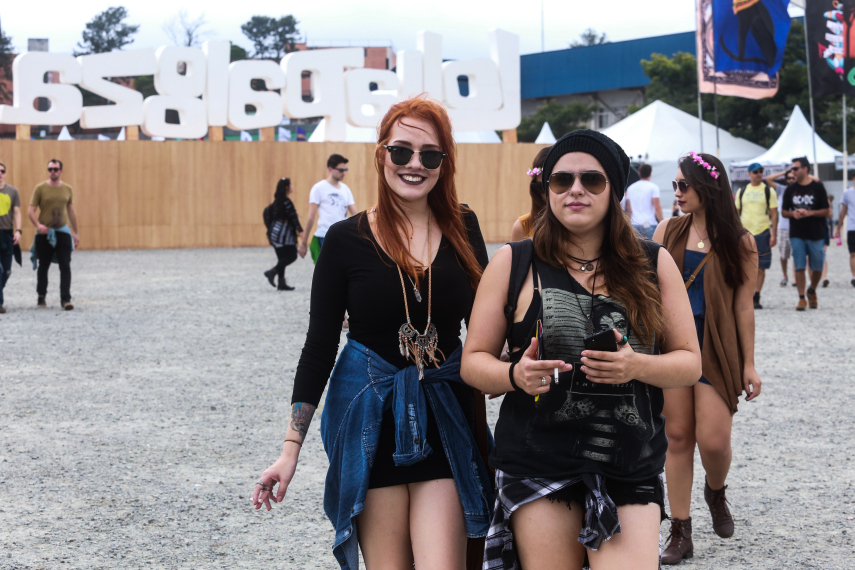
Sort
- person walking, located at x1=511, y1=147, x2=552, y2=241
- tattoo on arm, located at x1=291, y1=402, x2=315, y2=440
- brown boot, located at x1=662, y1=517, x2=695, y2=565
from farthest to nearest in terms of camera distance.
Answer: person walking, located at x1=511, y1=147, x2=552, y2=241 → brown boot, located at x1=662, y1=517, x2=695, y2=565 → tattoo on arm, located at x1=291, y1=402, x2=315, y2=440

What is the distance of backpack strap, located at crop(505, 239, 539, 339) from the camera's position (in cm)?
236

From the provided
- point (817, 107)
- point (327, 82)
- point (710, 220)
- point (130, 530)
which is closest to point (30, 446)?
point (130, 530)

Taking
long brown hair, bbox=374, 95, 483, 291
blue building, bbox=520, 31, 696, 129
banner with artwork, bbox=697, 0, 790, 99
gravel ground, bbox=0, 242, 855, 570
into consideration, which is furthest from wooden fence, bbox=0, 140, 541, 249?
blue building, bbox=520, 31, 696, 129

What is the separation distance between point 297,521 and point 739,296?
2256mm

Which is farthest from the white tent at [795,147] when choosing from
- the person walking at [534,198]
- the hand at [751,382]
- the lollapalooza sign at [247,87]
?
the hand at [751,382]

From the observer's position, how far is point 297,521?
4.23 m

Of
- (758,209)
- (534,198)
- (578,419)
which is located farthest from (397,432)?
(758,209)

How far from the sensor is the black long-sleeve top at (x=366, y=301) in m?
2.54

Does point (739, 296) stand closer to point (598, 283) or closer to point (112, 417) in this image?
point (598, 283)

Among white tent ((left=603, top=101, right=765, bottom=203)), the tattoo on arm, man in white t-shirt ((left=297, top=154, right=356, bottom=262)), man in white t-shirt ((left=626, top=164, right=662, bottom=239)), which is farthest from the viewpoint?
white tent ((left=603, top=101, right=765, bottom=203))

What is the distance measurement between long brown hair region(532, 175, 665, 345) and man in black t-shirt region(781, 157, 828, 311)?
31.5 feet

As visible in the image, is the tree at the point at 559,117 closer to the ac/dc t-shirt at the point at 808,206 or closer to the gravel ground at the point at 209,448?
the ac/dc t-shirt at the point at 808,206

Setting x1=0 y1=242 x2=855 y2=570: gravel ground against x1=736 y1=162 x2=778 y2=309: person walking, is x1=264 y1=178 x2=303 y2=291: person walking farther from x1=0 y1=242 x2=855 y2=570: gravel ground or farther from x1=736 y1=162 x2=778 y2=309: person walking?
x1=736 y1=162 x2=778 y2=309: person walking

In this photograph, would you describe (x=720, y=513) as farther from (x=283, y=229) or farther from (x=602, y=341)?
(x=283, y=229)
